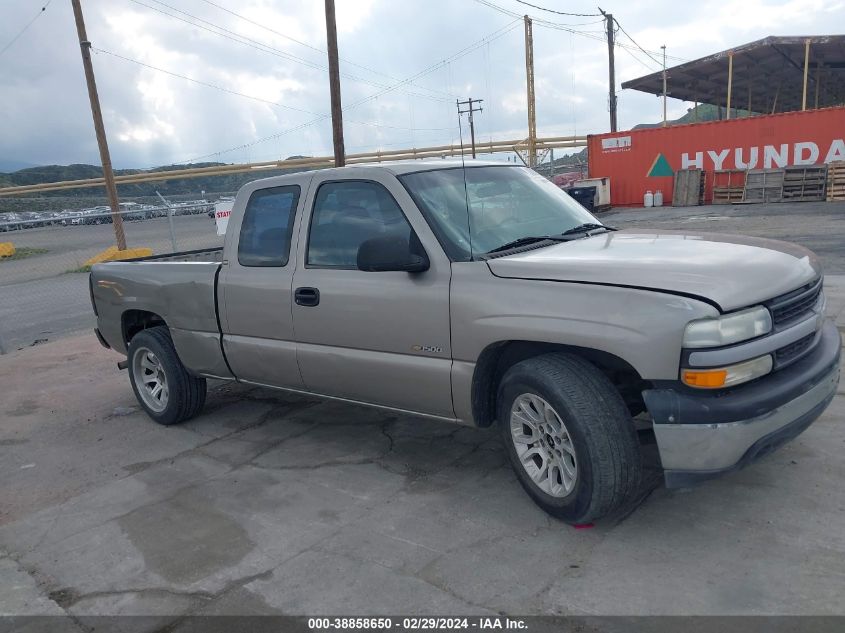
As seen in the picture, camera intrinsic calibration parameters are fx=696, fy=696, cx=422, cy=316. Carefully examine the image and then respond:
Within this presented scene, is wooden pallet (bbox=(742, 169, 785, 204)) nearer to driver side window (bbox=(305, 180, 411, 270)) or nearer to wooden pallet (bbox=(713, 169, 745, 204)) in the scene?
wooden pallet (bbox=(713, 169, 745, 204))

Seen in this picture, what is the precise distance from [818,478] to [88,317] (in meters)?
10.8

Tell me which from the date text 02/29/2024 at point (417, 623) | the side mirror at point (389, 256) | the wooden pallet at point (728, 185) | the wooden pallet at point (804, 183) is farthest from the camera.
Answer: the wooden pallet at point (728, 185)

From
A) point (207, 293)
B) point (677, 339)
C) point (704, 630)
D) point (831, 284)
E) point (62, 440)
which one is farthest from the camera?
point (831, 284)

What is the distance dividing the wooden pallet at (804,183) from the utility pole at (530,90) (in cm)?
1178

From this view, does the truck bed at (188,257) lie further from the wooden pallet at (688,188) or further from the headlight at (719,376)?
the wooden pallet at (688,188)

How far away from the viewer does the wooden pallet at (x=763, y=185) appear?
902 inches

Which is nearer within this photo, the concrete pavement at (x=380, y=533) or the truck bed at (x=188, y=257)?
the concrete pavement at (x=380, y=533)

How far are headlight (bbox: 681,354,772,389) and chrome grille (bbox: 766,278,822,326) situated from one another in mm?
284

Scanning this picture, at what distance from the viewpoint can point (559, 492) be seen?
3.45m

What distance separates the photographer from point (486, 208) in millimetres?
4133

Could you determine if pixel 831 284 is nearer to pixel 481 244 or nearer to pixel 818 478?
pixel 818 478

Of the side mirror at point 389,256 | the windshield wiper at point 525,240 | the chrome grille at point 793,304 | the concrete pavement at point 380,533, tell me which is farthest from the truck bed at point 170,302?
the chrome grille at point 793,304

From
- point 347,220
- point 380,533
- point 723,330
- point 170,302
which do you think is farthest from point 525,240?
point 170,302

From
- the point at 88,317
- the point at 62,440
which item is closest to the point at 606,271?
the point at 62,440
